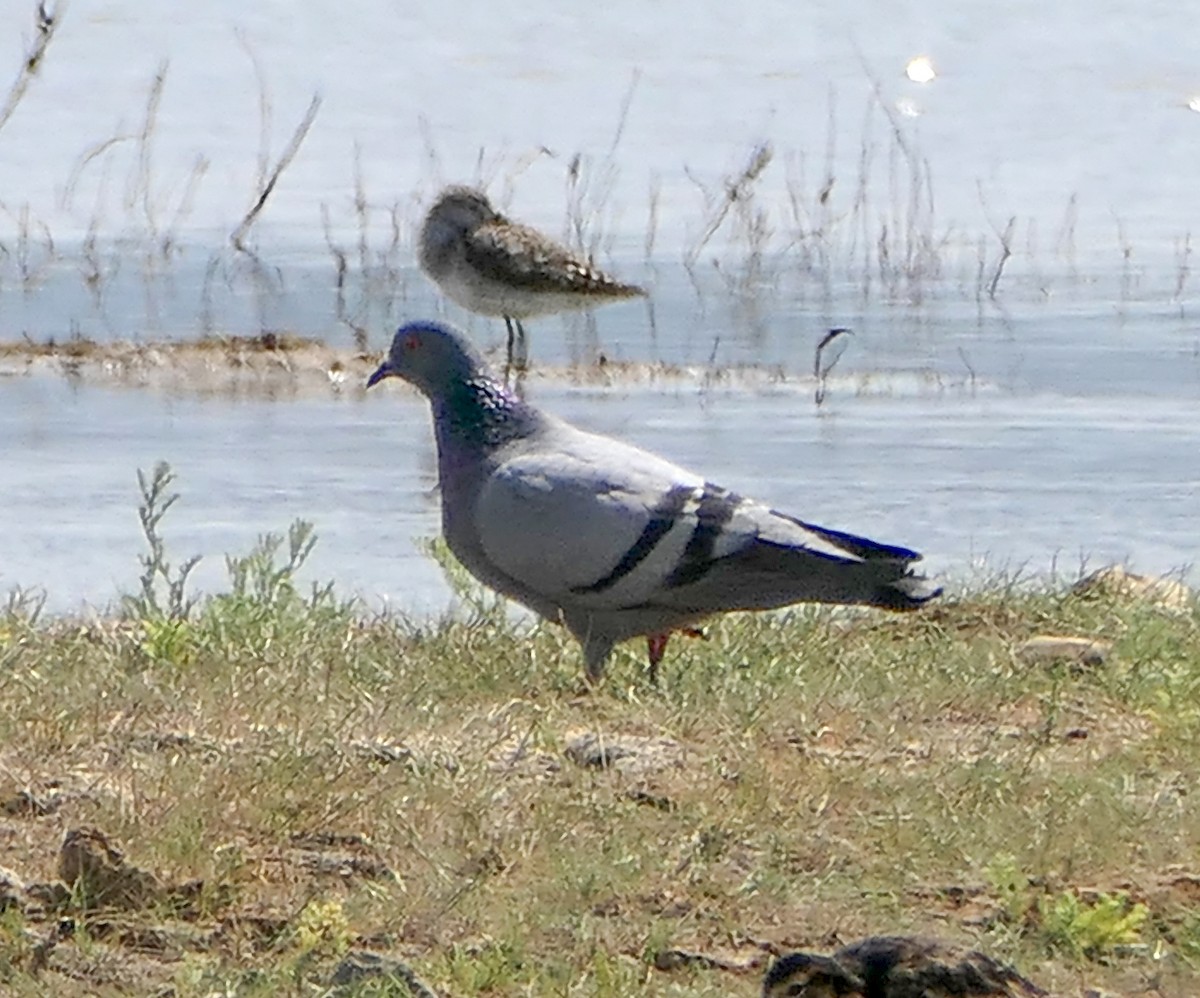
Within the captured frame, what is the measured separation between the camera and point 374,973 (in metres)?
4.68

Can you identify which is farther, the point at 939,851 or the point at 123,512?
the point at 123,512

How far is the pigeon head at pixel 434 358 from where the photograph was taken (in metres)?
7.98

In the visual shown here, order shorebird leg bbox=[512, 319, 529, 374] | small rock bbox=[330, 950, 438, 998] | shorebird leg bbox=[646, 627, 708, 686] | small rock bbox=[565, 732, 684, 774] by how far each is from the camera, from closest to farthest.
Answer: small rock bbox=[330, 950, 438, 998] → small rock bbox=[565, 732, 684, 774] → shorebird leg bbox=[646, 627, 708, 686] → shorebird leg bbox=[512, 319, 529, 374]

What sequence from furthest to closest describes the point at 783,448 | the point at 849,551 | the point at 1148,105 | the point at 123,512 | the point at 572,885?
1. the point at 1148,105
2. the point at 783,448
3. the point at 123,512
4. the point at 849,551
5. the point at 572,885

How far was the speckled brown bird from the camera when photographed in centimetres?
443

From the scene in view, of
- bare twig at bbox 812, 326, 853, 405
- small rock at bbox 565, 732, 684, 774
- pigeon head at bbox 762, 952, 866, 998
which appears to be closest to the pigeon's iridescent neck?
small rock at bbox 565, 732, 684, 774

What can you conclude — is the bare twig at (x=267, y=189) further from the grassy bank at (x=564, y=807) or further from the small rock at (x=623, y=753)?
the small rock at (x=623, y=753)

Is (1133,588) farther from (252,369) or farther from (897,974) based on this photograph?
(252,369)

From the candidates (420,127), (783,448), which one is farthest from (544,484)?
(420,127)

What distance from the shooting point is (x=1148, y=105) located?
834 inches

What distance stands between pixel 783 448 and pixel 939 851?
6.20 meters

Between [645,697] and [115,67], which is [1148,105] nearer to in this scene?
[115,67]

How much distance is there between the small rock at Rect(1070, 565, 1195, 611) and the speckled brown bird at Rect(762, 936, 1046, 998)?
3.81 meters

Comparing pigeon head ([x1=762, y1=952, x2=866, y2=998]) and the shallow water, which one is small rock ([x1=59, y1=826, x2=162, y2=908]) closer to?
pigeon head ([x1=762, y1=952, x2=866, y2=998])
